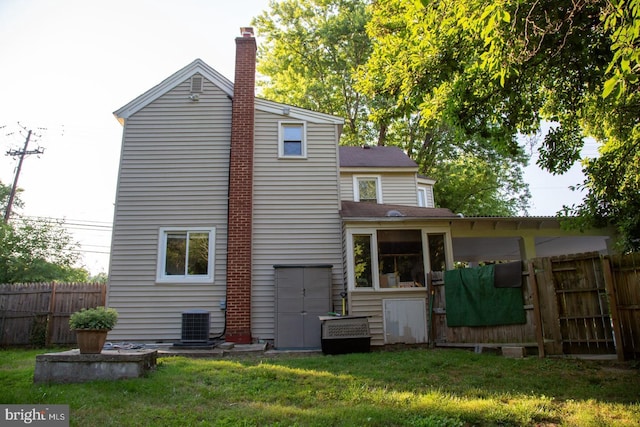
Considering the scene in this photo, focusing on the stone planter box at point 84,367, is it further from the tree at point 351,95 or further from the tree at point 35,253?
the tree at point 351,95

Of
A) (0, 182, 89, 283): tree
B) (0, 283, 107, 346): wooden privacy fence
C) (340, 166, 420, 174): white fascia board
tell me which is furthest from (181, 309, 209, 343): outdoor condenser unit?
(0, 182, 89, 283): tree

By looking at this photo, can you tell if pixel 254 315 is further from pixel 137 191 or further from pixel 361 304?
pixel 137 191

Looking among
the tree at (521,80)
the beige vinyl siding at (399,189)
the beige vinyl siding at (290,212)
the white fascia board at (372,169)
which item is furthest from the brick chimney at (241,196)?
the beige vinyl siding at (399,189)

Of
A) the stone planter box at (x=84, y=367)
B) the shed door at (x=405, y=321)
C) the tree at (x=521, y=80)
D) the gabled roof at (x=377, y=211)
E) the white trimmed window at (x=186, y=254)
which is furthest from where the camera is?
the gabled roof at (x=377, y=211)

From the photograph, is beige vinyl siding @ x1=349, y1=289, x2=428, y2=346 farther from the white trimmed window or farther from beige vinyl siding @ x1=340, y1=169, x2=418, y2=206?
beige vinyl siding @ x1=340, y1=169, x2=418, y2=206

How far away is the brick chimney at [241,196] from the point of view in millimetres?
10664

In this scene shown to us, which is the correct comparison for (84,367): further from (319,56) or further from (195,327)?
(319,56)

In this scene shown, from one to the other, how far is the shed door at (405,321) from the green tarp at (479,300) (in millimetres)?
865

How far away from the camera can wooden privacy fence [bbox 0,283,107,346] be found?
1242 centimetres

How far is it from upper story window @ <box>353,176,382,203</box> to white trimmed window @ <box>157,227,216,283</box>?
7612 millimetres

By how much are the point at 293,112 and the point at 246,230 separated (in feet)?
12.5

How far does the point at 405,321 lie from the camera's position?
10.7 metres

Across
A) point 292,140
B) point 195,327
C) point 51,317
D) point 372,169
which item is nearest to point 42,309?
point 51,317

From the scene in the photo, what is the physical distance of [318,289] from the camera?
1065cm
